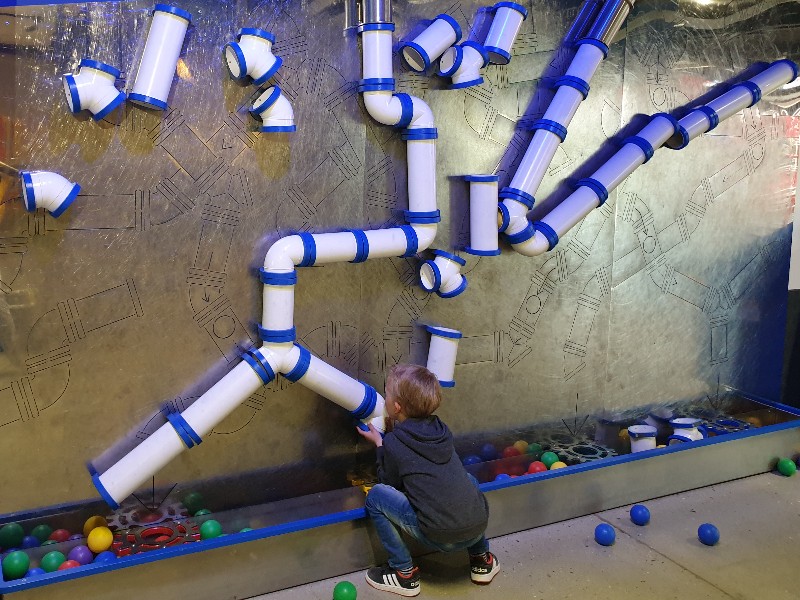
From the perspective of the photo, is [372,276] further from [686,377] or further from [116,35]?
[686,377]

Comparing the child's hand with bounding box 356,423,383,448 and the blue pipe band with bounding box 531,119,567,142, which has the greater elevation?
the blue pipe band with bounding box 531,119,567,142

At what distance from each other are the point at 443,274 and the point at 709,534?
1451mm

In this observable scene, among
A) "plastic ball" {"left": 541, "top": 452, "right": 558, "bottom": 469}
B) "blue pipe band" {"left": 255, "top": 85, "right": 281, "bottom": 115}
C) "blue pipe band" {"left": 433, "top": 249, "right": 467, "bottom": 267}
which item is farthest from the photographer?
"plastic ball" {"left": 541, "top": 452, "right": 558, "bottom": 469}

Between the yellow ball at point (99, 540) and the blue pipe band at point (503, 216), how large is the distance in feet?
6.24

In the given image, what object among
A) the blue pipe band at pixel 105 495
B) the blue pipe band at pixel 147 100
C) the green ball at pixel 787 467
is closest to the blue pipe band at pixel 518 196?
the blue pipe band at pixel 147 100

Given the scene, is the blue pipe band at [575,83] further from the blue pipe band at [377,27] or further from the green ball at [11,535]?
the green ball at [11,535]

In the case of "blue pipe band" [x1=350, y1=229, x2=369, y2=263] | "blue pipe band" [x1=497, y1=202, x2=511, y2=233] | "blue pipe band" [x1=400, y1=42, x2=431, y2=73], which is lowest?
"blue pipe band" [x1=350, y1=229, x2=369, y2=263]

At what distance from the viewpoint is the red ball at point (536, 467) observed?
12.0 ft

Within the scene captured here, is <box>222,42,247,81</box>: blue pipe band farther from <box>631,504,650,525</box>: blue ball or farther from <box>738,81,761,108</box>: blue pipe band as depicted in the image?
<box>738,81,761,108</box>: blue pipe band

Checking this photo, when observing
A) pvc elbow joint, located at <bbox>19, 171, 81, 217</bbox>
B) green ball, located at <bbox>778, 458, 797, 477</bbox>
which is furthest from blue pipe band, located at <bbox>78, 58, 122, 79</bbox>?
green ball, located at <bbox>778, 458, 797, 477</bbox>

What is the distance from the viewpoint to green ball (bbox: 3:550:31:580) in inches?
105

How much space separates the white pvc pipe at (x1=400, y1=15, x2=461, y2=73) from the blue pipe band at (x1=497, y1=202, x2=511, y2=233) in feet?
2.12

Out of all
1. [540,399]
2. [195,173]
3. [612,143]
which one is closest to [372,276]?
[195,173]

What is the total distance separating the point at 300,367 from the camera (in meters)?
3.13
